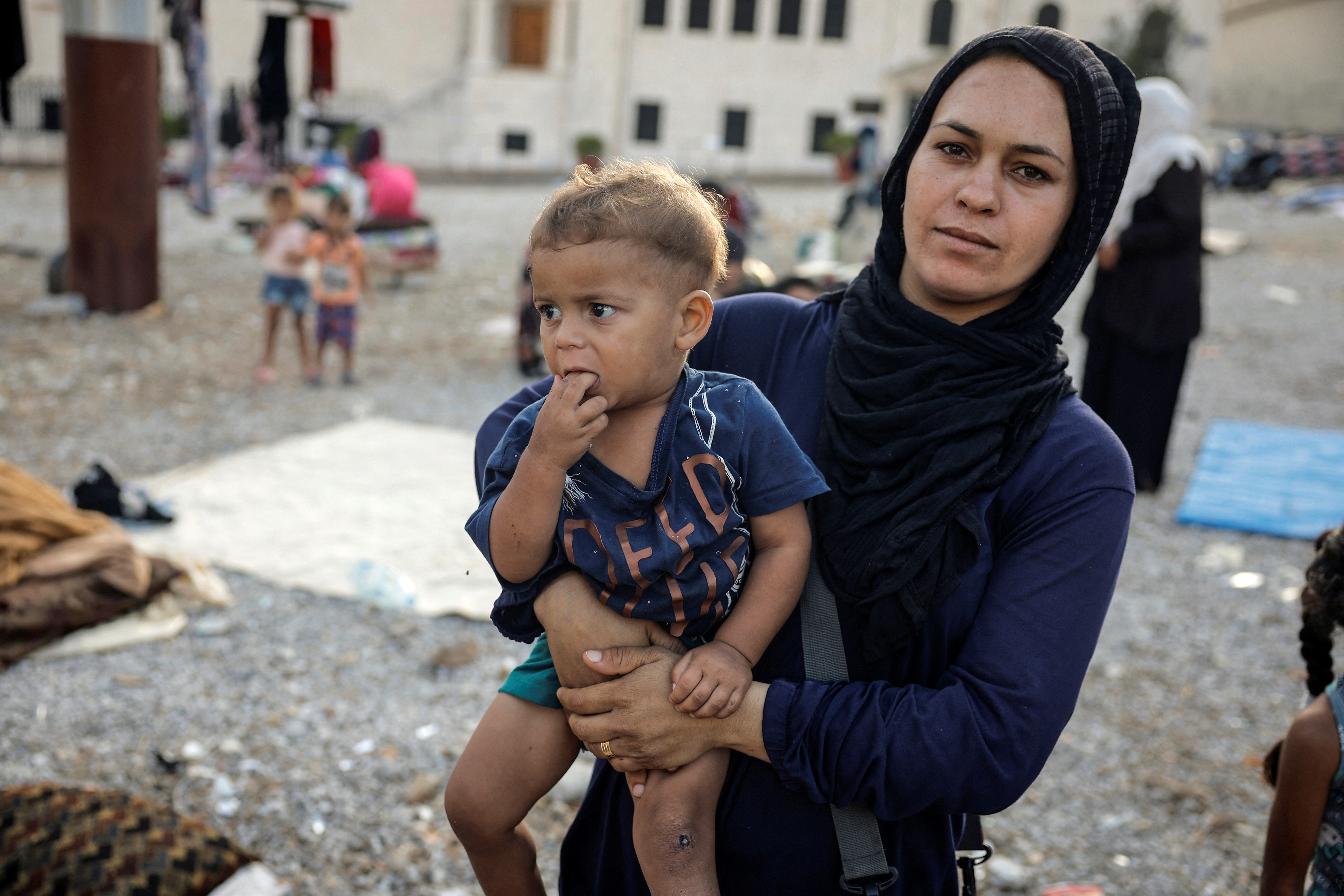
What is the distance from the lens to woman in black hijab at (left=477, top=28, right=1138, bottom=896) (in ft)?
4.89

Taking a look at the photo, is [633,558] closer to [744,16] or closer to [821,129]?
[744,16]

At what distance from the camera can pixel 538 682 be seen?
1723 millimetres

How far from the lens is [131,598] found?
15.7ft

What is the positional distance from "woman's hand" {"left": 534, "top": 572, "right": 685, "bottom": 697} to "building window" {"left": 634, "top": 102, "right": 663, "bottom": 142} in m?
32.8

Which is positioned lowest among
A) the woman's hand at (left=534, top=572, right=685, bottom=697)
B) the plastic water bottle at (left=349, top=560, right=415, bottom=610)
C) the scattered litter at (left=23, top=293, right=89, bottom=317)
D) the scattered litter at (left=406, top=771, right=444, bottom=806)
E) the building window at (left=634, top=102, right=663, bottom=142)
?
the scattered litter at (left=406, top=771, right=444, bottom=806)

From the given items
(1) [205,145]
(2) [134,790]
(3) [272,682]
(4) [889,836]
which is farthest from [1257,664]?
(1) [205,145]

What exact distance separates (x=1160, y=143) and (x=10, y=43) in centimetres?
692

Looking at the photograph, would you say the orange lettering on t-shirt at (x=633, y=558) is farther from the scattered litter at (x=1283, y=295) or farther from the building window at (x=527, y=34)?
the building window at (x=527, y=34)

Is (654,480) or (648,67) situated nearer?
(654,480)

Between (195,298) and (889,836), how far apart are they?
12145 millimetres

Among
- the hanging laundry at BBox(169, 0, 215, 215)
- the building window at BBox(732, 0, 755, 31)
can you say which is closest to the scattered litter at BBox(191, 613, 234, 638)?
the hanging laundry at BBox(169, 0, 215, 215)

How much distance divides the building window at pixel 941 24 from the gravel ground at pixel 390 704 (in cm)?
2855

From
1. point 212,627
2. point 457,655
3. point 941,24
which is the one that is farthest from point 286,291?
point 941,24

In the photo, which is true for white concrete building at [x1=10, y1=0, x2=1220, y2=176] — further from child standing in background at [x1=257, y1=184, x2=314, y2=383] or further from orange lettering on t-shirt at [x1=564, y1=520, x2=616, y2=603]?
orange lettering on t-shirt at [x1=564, y1=520, x2=616, y2=603]
